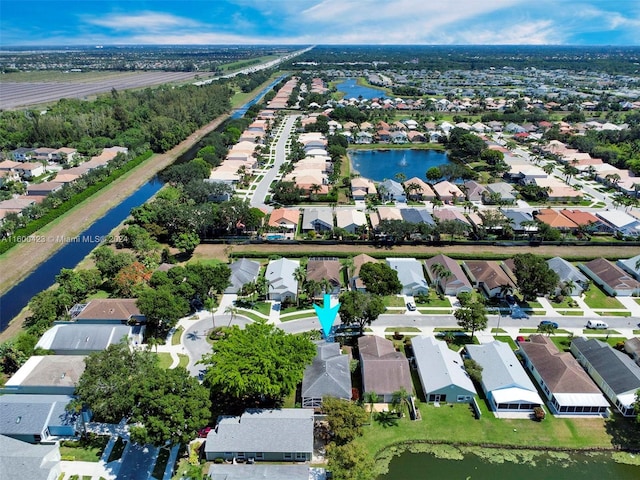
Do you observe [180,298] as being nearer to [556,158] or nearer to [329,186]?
[329,186]

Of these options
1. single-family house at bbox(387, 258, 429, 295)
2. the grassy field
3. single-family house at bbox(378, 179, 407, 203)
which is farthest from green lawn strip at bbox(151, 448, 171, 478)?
single-family house at bbox(378, 179, 407, 203)

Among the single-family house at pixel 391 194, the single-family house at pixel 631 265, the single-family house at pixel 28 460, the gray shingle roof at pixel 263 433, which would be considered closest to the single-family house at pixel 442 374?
the gray shingle roof at pixel 263 433

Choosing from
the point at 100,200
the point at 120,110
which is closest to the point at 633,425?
the point at 100,200

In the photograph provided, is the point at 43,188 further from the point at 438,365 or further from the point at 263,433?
the point at 438,365

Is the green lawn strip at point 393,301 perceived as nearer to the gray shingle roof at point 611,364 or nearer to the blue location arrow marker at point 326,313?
the blue location arrow marker at point 326,313

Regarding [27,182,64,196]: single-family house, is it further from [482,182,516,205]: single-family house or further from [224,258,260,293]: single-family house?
[482,182,516,205]: single-family house
